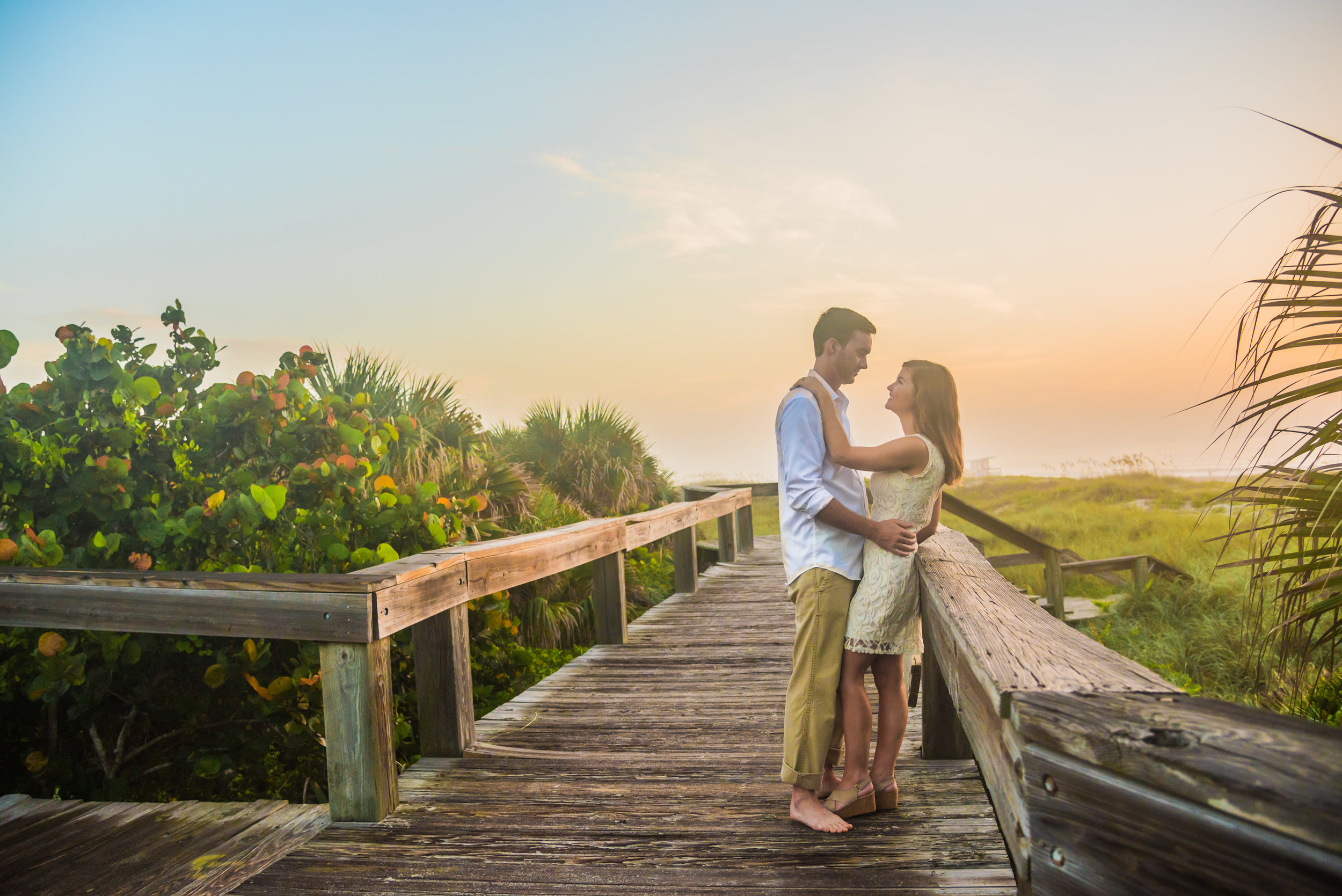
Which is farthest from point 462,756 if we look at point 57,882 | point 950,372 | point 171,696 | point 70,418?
point 70,418

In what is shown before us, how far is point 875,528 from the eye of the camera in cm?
290

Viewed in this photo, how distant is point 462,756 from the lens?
3.86 metres

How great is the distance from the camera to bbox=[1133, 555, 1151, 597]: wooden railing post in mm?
12336

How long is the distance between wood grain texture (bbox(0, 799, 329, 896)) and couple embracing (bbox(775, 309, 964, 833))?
1.91 metres

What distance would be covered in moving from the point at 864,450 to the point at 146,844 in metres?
3.13

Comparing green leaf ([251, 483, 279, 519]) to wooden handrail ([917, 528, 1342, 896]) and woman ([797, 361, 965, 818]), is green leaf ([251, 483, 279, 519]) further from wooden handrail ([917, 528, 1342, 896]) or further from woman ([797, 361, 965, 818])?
wooden handrail ([917, 528, 1342, 896])

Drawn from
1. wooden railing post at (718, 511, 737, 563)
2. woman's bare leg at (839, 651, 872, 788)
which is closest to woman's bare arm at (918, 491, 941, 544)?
woman's bare leg at (839, 651, 872, 788)

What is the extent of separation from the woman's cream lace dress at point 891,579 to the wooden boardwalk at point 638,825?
2.19 feet

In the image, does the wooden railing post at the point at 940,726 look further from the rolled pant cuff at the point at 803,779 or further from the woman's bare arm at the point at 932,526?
the rolled pant cuff at the point at 803,779

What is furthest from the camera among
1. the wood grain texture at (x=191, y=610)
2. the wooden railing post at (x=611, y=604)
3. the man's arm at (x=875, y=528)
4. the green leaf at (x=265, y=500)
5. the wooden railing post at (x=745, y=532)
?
the wooden railing post at (x=745, y=532)

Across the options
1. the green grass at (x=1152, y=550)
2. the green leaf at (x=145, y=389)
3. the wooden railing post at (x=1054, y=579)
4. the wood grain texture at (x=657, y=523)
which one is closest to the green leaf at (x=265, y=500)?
the green leaf at (x=145, y=389)

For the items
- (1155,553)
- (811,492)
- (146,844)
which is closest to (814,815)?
(811,492)

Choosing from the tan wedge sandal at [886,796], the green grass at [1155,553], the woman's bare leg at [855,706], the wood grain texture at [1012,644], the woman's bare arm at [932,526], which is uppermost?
the woman's bare arm at [932,526]

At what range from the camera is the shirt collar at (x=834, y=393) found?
303 cm
